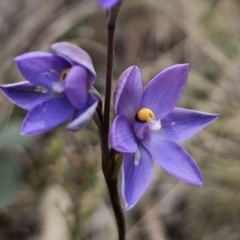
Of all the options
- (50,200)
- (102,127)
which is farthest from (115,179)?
(50,200)

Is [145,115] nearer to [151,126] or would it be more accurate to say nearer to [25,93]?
[151,126]

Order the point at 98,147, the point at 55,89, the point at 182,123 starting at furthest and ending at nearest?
the point at 98,147 → the point at 182,123 → the point at 55,89

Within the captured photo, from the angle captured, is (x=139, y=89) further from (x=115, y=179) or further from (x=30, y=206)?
(x=30, y=206)

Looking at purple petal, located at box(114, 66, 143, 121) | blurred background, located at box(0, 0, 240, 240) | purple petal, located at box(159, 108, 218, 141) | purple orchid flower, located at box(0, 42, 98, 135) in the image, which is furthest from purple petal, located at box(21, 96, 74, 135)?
blurred background, located at box(0, 0, 240, 240)

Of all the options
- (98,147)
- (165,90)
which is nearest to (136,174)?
(165,90)

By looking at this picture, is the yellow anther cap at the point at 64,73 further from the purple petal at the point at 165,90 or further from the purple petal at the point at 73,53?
the purple petal at the point at 165,90

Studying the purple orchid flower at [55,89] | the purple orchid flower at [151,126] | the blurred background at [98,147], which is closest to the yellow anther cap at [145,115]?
the purple orchid flower at [151,126]
